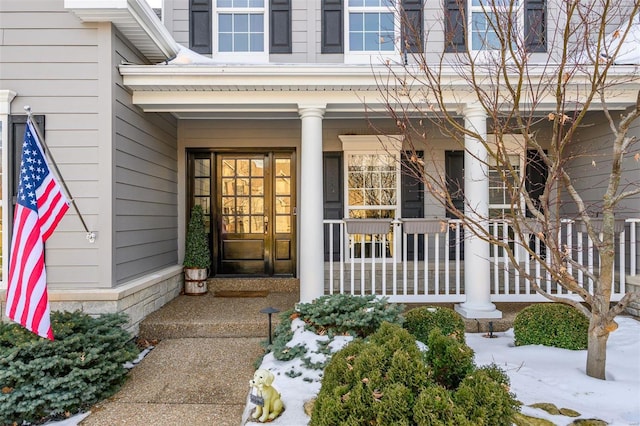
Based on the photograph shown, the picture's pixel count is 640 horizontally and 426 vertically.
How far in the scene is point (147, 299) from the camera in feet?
14.6

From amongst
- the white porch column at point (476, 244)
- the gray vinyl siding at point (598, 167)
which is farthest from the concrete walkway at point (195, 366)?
the gray vinyl siding at point (598, 167)

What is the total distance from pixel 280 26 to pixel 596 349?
5312 millimetres

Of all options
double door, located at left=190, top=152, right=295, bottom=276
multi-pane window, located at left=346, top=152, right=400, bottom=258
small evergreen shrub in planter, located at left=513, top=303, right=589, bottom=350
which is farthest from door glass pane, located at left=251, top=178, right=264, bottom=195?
small evergreen shrub in planter, located at left=513, top=303, right=589, bottom=350

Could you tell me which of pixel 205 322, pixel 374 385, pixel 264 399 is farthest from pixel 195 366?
pixel 374 385

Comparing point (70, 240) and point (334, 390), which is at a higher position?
point (70, 240)

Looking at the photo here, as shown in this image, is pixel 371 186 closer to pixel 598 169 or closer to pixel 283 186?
pixel 283 186

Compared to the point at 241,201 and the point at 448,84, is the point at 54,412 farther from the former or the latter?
the point at 448,84

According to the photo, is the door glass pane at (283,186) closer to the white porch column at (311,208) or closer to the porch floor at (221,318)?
the porch floor at (221,318)

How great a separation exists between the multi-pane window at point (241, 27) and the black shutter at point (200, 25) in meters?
0.14

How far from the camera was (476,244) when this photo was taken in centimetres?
432

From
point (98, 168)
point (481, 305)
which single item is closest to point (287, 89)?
point (98, 168)

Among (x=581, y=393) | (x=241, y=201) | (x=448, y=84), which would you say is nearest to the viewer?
(x=581, y=393)

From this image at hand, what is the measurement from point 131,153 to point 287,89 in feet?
5.89

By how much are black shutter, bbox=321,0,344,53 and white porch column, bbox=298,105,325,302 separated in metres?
1.87
